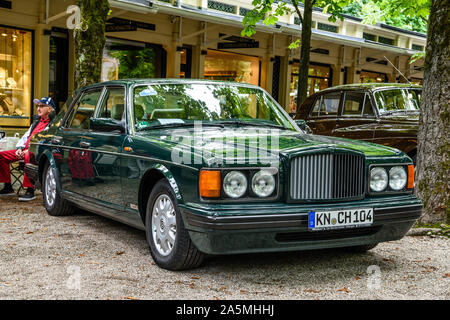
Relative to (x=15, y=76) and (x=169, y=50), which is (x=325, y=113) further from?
(x=169, y=50)

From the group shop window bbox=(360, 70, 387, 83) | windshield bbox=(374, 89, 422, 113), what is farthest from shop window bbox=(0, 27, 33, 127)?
shop window bbox=(360, 70, 387, 83)

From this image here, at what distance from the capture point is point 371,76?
95.2 ft

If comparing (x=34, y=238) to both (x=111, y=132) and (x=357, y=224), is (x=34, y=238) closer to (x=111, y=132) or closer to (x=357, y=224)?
(x=111, y=132)

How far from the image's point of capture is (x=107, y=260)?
520 cm

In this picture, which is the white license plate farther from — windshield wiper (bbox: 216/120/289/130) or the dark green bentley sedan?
windshield wiper (bbox: 216/120/289/130)

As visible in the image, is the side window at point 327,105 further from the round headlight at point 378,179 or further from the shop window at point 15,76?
the shop window at point 15,76

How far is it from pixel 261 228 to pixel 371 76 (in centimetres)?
2605

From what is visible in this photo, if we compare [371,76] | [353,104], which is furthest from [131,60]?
[371,76]

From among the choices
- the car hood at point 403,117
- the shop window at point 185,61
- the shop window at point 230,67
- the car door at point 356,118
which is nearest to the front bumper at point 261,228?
the car hood at point 403,117

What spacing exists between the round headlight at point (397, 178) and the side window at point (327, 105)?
221 inches

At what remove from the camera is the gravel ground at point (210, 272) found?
4.27 m

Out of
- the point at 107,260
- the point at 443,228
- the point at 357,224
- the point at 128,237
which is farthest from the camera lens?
the point at 443,228

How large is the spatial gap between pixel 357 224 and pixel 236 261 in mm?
1134
